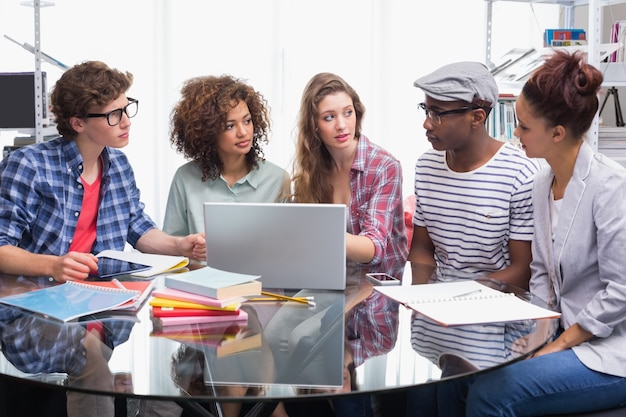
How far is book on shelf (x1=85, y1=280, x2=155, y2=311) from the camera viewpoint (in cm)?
169

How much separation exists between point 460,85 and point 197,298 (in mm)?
993

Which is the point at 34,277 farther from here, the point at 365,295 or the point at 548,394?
the point at 548,394

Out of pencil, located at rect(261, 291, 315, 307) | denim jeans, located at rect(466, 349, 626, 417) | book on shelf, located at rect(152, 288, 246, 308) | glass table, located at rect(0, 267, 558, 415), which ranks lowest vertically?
denim jeans, located at rect(466, 349, 626, 417)

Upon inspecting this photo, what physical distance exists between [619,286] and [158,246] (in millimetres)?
1352

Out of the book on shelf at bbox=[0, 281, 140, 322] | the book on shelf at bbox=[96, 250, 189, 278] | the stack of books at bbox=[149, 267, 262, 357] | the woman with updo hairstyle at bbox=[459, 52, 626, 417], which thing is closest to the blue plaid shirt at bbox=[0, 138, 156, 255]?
the book on shelf at bbox=[96, 250, 189, 278]

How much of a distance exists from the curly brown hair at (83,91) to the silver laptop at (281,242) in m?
0.69

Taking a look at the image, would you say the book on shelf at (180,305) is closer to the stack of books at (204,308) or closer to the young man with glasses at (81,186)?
the stack of books at (204,308)

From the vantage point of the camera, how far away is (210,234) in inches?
72.7

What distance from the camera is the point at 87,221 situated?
7.55ft

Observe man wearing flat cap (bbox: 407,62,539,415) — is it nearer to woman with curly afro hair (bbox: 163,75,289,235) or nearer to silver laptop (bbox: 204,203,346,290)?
silver laptop (bbox: 204,203,346,290)

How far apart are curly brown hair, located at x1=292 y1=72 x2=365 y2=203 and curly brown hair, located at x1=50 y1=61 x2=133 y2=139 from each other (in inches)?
23.3

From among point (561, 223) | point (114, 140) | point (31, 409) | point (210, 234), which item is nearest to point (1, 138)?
point (114, 140)

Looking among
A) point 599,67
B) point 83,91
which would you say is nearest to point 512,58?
point 599,67

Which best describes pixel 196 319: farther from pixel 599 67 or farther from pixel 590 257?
pixel 599 67
